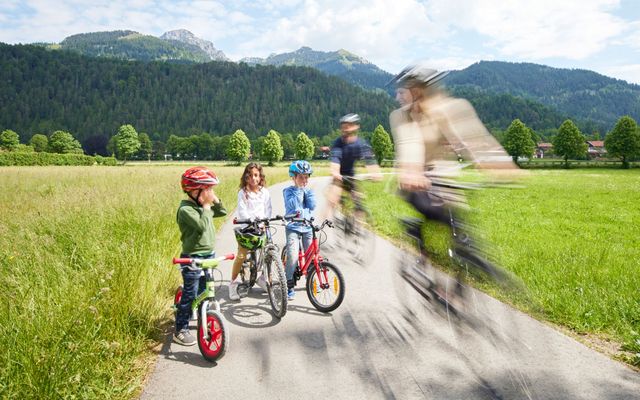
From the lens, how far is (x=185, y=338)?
404 centimetres

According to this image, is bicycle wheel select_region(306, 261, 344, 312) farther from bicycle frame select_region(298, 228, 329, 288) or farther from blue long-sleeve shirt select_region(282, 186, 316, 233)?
blue long-sleeve shirt select_region(282, 186, 316, 233)

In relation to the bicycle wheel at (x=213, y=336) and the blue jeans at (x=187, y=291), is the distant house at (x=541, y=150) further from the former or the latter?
the bicycle wheel at (x=213, y=336)

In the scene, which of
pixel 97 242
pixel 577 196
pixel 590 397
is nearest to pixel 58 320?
pixel 97 242

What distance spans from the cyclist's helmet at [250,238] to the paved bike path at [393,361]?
862 mm

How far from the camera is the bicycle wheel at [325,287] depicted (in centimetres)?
483

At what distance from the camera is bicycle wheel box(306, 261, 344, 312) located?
4.83 metres

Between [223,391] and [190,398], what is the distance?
25 cm

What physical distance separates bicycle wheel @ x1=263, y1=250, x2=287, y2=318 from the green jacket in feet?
2.86

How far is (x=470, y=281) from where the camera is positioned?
3217 mm

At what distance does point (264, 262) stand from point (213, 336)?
1.44m

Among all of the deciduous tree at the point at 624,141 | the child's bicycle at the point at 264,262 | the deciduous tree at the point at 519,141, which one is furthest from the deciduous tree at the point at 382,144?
the child's bicycle at the point at 264,262

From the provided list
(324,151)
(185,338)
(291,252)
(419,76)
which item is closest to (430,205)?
(419,76)

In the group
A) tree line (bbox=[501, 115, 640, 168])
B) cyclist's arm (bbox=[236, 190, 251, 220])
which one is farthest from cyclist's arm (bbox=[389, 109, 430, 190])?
tree line (bbox=[501, 115, 640, 168])

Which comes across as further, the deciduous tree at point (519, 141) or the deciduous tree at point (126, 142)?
the deciduous tree at point (126, 142)
